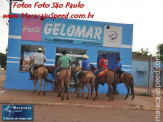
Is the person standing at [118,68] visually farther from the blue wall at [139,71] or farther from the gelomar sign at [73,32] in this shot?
the blue wall at [139,71]

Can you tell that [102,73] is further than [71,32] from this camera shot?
No

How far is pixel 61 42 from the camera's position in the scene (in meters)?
16.8

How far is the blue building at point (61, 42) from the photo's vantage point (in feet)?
53.2

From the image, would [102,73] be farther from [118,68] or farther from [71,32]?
[71,32]

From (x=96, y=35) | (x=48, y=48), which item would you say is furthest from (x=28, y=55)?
(x=96, y=35)

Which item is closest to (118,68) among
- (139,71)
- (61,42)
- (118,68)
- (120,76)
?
(118,68)

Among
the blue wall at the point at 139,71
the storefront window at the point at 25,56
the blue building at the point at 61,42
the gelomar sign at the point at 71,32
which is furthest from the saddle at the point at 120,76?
the blue wall at the point at 139,71

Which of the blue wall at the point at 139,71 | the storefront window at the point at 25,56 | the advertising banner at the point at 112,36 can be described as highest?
the advertising banner at the point at 112,36

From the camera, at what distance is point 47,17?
16.8 meters

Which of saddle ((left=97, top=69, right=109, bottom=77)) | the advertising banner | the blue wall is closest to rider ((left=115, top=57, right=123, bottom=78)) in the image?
saddle ((left=97, top=69, right=109, bottom=77))

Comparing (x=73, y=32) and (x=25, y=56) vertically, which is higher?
(x=73, y=32)

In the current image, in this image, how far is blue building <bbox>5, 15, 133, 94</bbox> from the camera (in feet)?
53.2

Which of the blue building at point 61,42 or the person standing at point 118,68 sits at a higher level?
the blue building at point 61,42

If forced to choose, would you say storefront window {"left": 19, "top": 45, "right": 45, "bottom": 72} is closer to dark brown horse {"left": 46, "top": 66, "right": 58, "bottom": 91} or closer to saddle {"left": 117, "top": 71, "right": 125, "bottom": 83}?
dark brown horse {"left": 46, "top": 66, "right": 58, "bottom": 91}
